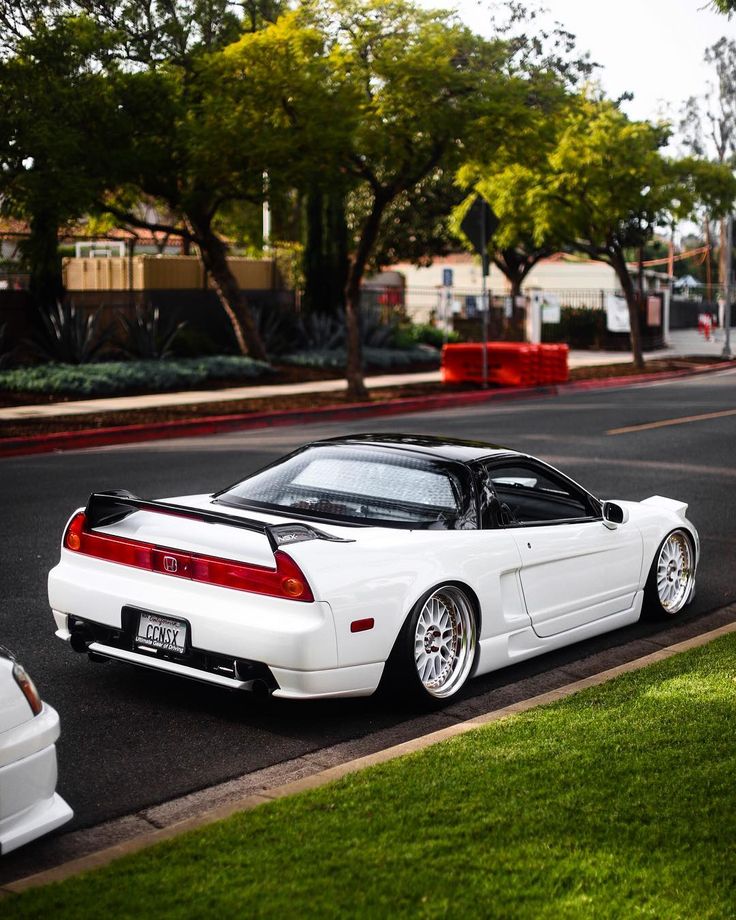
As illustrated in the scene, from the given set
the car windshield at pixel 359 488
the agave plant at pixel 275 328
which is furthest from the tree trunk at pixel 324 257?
the car windshield at pixel 359 488

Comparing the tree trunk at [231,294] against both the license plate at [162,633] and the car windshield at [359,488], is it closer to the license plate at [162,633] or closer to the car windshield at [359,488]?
the car windshield at [359,488]

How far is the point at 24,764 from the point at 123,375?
20.4m

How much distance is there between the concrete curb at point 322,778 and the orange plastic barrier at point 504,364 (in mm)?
19530

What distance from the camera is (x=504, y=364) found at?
26.7 m

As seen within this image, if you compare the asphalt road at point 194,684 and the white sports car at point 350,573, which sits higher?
the white sports car at point 350,573

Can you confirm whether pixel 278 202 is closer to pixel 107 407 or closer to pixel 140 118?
pixel 140 118

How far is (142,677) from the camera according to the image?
671 centimetres

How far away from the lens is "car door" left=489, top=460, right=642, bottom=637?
6.84m

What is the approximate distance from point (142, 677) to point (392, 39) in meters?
16.6

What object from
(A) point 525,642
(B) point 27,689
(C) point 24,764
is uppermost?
(B) point 27,689

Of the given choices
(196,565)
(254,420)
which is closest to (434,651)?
(196,565)

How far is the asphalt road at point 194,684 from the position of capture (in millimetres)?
5547

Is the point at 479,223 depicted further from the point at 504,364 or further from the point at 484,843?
the point at 484,843

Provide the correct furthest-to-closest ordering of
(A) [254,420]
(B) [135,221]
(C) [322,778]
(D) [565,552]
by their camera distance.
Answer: (B) [135,221] < (A) [254,420] < (D) [565,552] < (C) [322,778]
